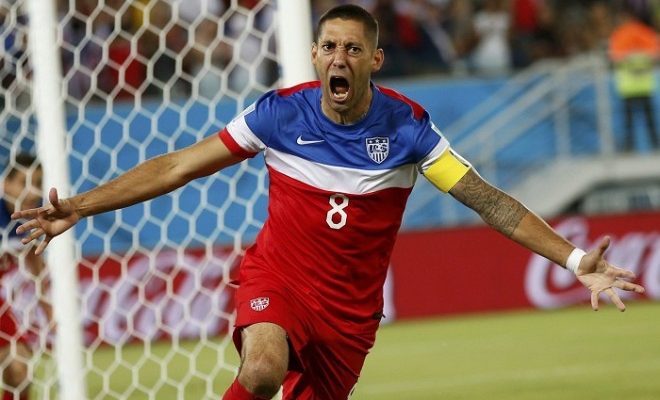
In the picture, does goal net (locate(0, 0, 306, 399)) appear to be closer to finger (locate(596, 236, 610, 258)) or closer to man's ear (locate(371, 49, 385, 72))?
man's ear (locate(371, 49, 385, 72))

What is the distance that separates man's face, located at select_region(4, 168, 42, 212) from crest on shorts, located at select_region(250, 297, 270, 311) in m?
2.82

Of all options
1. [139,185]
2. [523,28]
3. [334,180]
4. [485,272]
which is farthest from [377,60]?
[523,28]

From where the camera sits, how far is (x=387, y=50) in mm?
16281

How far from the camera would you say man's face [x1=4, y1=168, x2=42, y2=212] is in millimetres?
7793

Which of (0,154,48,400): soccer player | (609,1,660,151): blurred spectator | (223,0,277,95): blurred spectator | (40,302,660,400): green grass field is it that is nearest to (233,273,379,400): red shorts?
(40,302,660,400): green grass field

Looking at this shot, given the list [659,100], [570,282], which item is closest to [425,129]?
[570,282]

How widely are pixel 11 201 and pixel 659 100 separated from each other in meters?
10.1

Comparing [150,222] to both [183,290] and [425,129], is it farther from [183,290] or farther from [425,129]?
[425,129]

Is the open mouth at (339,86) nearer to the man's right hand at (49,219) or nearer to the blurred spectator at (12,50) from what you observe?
the man's right hand at (49,219)

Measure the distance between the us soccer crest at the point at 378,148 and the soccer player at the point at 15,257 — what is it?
296 centimetres

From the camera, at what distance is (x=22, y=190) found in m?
7.91

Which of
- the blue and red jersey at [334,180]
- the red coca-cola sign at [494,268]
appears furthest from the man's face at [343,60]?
the red coca-cola sign at [494,268]

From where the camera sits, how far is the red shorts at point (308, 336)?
5.30 metres

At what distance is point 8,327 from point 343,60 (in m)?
3.54
